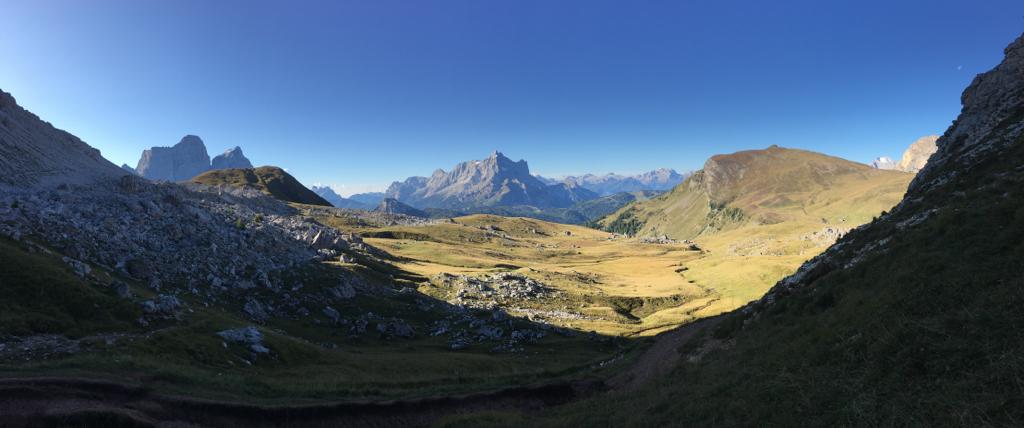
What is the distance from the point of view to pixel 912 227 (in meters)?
30.3

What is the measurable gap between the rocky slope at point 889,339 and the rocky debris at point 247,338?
1236 inches

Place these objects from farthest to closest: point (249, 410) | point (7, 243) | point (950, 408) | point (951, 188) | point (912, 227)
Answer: point (7, 243) → point (951, 188) → point (912, 227) → point (249, 410) → point (950, 408)

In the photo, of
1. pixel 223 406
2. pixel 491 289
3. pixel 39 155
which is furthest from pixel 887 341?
pixel 39 155

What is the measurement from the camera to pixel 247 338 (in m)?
42.5

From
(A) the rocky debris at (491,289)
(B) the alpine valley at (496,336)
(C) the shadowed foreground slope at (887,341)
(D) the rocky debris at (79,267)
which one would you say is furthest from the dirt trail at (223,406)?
(A) the rocky debris at (491,289)

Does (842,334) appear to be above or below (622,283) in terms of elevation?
above

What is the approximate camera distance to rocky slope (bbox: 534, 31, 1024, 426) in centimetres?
1323

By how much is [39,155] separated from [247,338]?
110182 mm

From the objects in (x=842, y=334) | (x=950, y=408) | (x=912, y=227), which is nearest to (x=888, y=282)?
(x=842, y=334)

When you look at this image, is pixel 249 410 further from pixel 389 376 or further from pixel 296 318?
pixel 296 318

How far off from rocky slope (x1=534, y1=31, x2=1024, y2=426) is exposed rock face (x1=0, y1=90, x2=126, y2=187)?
114 meters

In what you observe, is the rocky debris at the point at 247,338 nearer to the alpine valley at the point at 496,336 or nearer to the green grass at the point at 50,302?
the alpine valley at the point at 496,336

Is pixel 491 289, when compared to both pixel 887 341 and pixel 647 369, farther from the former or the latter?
pixel 887 341

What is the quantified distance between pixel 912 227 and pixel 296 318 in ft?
248
